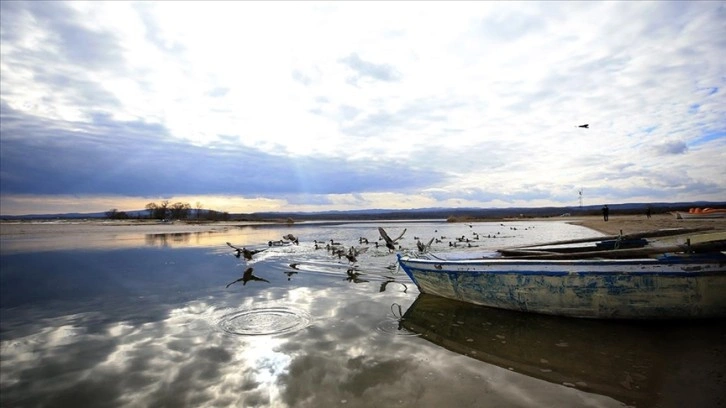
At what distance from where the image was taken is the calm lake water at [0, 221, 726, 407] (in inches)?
197

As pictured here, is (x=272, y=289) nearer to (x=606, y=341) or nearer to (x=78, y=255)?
(x=606, y=341)

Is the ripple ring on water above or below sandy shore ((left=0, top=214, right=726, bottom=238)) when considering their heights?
below

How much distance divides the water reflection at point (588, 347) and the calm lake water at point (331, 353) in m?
0.03

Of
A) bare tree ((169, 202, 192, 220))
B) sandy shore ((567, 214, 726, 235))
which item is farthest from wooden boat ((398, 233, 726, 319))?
bare tree ((169, 202, 192, 220))

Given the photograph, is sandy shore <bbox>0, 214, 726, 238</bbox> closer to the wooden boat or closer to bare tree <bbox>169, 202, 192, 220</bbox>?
the wooden boat

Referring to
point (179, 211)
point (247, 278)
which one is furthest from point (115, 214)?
point (247, 278)

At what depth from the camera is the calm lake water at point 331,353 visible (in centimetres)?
500

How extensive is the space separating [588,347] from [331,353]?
4661mm

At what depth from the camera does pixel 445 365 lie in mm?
5961

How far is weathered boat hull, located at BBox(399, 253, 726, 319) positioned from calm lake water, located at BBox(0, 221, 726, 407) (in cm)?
29

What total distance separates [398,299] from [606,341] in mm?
5151

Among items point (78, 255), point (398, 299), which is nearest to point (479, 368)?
point (398, 299)

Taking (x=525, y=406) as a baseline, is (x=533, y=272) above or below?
above

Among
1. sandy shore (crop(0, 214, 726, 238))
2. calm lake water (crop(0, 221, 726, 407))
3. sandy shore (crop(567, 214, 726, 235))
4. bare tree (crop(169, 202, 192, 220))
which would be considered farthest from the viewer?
bare tree (crop(169, 202, 192, 220))
